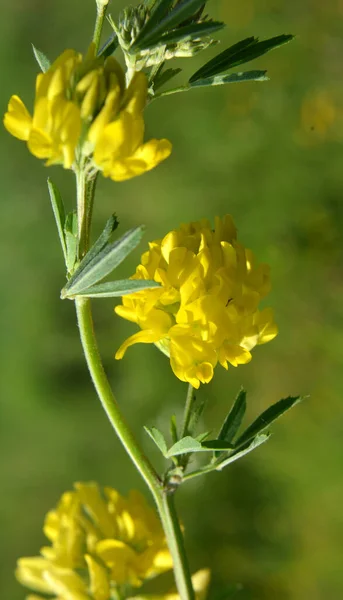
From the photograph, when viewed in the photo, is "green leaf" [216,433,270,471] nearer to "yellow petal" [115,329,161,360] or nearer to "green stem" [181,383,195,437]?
"green stem" [181,383,195,437]

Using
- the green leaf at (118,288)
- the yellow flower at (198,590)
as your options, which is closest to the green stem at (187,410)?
the green leaf at (118,288)

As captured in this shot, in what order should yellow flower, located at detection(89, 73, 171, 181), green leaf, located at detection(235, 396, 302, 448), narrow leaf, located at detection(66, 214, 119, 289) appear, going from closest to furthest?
1. yellow flower, located at detection(89, 73, 171, 181)
2. narrow leaf, located at detection(66, 214, 119, 289)
3. green leaf, located at detection(235, 396, 302, 448)

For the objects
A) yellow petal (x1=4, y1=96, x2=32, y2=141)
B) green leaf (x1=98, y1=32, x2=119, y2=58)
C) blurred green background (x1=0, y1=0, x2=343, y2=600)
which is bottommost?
blurred green background (x1=0, y1=0, x2=343, y2=600)

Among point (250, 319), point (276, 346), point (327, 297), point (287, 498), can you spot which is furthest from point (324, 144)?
point (250, 319)

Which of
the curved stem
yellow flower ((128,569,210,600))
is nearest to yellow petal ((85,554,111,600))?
yellow flower ((128,569,210,600))

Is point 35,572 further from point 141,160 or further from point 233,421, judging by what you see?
point 141,160

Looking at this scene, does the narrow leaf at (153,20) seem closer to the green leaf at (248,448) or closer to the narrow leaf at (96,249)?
the narrow leaf at (96,249)

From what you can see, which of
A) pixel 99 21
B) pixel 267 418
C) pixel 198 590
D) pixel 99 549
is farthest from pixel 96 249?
pixel 198 590
